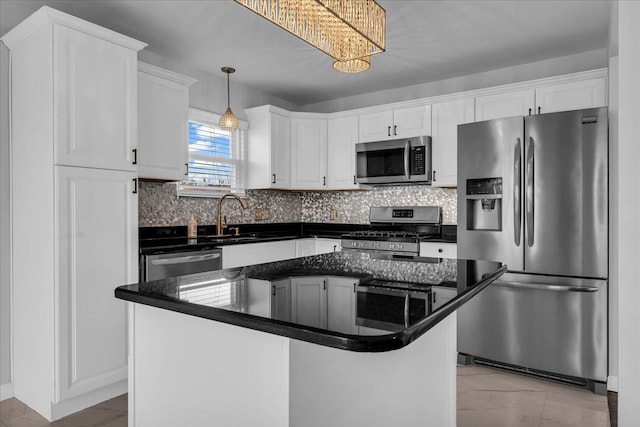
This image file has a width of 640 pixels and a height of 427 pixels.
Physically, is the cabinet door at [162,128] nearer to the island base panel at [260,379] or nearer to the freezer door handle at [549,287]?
the island base panel at [260,379]

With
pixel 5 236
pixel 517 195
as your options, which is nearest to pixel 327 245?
pixel 517 195

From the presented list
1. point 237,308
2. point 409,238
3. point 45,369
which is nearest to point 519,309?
point 409,238

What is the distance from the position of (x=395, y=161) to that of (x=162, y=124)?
221cm

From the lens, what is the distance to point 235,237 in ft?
13.8

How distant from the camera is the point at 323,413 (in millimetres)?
1182

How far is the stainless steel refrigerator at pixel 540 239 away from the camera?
2.84 meters

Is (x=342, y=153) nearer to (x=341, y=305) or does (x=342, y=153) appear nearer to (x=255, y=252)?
(x=255, y=252)

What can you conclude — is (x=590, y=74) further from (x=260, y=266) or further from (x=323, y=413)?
(x=323, y=413)

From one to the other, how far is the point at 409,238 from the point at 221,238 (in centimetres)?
176

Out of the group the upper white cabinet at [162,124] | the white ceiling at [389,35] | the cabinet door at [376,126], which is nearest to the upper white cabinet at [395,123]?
the cabinet door at [376,126]

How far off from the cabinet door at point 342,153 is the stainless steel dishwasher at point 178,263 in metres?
1.73

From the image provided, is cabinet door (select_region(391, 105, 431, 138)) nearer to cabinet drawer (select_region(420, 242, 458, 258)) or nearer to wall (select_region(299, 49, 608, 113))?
wall (select_region(299, 49, 608, 113))

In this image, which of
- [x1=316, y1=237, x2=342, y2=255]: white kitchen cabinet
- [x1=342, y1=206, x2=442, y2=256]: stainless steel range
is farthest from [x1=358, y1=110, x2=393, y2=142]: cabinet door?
[x1=316, y1=237, x2=342, y2=255]: white kitchen cabinet

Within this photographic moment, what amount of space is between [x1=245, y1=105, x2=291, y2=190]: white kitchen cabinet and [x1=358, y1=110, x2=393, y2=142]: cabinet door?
2.74ft
